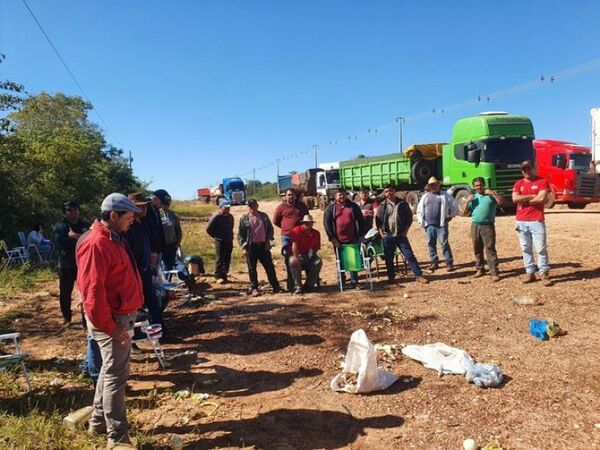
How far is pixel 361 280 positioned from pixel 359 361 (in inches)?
182

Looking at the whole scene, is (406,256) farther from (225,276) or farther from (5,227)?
(5,227)

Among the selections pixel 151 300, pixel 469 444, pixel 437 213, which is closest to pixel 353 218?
pixel 437 213

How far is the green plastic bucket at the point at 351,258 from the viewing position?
7648mm

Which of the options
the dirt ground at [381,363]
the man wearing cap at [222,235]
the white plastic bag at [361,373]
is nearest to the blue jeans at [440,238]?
the dirt ground at [381,363]

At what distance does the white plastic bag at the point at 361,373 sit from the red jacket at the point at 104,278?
6.34 feet

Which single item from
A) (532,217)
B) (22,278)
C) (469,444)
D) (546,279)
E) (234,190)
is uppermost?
(234,190)

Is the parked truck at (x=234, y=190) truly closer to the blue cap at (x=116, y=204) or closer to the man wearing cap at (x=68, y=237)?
the man wearing cap at (x=68, y=237)

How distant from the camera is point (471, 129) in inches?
Answer: 586

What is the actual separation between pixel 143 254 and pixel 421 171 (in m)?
16.1

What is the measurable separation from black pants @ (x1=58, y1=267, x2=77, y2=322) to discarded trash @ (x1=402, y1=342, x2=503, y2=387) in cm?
449

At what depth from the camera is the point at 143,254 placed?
5148mm

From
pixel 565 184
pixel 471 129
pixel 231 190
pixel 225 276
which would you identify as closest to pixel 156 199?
pixel 225 276

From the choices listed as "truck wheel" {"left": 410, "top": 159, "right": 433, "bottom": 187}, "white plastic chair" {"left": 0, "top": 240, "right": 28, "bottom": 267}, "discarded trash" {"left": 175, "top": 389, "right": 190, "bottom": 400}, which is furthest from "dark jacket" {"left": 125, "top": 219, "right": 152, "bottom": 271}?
"truck wheel" {"left": 410, "top": 159, "right": 433, "bottom": 187}

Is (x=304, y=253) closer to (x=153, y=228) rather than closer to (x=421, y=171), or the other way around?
(x=153, y=228)
